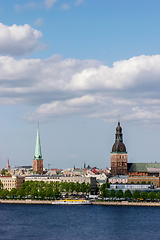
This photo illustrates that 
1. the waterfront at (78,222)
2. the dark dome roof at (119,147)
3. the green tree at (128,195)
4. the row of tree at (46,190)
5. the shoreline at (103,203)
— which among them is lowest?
the waterfront at (78,222)

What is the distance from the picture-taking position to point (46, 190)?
137500mm

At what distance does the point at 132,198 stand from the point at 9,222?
46.6 meters

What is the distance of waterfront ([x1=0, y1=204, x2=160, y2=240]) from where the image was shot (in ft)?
251

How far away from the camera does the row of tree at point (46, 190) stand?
440 ft

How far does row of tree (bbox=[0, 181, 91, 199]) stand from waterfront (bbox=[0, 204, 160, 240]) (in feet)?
40.2

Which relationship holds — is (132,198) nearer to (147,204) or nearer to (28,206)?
(147,204)

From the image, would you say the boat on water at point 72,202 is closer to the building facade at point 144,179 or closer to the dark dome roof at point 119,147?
the building facade at point 144,179

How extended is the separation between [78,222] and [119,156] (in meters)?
85.5

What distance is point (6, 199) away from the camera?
13388 cm

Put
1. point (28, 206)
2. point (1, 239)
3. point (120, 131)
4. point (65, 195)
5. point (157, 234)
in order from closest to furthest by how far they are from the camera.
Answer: point (1, 239) < point (157, 234) < point (28, 206) < point (65, 195) < point (120, 131)

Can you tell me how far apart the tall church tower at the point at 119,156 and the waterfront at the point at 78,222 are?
55.7m

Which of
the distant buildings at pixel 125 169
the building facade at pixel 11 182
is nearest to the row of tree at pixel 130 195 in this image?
the distant buildings at pixel 125 169

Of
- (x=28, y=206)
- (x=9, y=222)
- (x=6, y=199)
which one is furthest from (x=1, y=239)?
(x=6, y=199)

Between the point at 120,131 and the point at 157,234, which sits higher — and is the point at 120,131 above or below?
above
